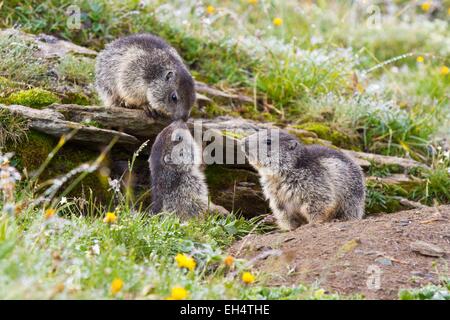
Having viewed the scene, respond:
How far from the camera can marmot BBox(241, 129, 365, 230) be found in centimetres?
790

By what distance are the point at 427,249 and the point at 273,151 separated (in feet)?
7.05

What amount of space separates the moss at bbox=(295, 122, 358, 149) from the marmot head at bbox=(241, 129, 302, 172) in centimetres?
241

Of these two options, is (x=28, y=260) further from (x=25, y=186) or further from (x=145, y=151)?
(x=145, y=151)

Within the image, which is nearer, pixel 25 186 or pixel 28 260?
pixel 28 260

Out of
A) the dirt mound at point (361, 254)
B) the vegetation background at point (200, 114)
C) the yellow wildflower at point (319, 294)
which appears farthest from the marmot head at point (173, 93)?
the yellow wildflower at point (319, 294)

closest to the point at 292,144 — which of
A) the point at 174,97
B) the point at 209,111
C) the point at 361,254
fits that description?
the point at 174,97

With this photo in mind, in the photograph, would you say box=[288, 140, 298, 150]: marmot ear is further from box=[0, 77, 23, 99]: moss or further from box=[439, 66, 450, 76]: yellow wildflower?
box=[439, 66, 450, 76]: yellow wildflower

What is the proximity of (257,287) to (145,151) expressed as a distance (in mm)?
3857

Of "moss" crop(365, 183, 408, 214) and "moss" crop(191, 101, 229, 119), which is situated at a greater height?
"moss" crop(191, 101, 229, 119)

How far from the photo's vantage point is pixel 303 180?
7.92 m

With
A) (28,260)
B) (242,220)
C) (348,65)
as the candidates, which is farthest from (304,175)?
(348,65)

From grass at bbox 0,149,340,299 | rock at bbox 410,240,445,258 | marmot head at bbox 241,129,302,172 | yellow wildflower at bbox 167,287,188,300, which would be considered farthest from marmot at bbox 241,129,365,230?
yellow wildflower at bbox 167,287,188,300
